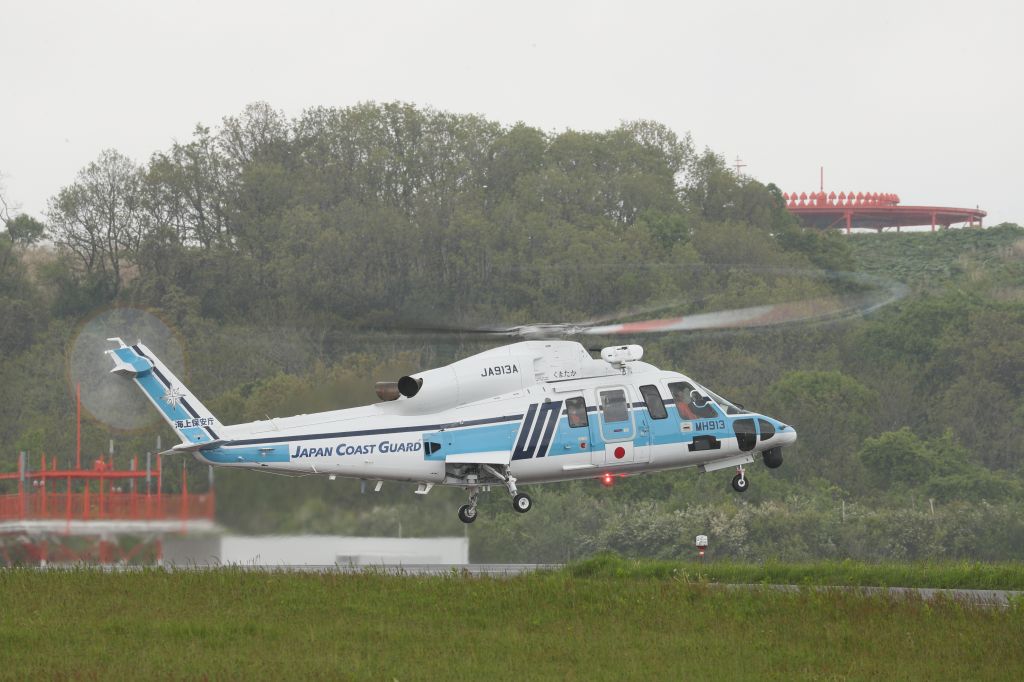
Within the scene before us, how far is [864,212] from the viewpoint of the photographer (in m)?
130

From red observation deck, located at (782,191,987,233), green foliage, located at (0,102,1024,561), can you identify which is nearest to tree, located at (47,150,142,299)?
green foliage, located at (0,102,1024,561)

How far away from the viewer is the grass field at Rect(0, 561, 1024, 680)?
68.3 ft

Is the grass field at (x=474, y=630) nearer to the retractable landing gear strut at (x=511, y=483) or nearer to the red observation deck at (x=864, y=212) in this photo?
the retractable landing gear strut at (x=511, y=483)

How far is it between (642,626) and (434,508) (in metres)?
22.5

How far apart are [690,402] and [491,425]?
4154 millimetres

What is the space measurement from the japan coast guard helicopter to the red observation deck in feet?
311

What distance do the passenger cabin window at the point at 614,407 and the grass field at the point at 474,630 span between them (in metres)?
4.20

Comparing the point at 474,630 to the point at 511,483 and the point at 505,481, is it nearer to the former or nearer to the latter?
the point at 511,483

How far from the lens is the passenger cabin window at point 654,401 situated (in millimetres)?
31203

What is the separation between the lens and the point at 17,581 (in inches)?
1078

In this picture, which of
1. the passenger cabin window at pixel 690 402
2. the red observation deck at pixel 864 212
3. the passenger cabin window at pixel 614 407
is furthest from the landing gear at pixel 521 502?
the red observation deck at pixel 864 212

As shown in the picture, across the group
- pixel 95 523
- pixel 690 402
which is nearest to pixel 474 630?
pixel 690 402

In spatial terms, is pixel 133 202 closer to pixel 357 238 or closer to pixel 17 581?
pixel 357 238

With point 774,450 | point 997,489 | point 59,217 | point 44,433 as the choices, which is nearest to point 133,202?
point 59,217
